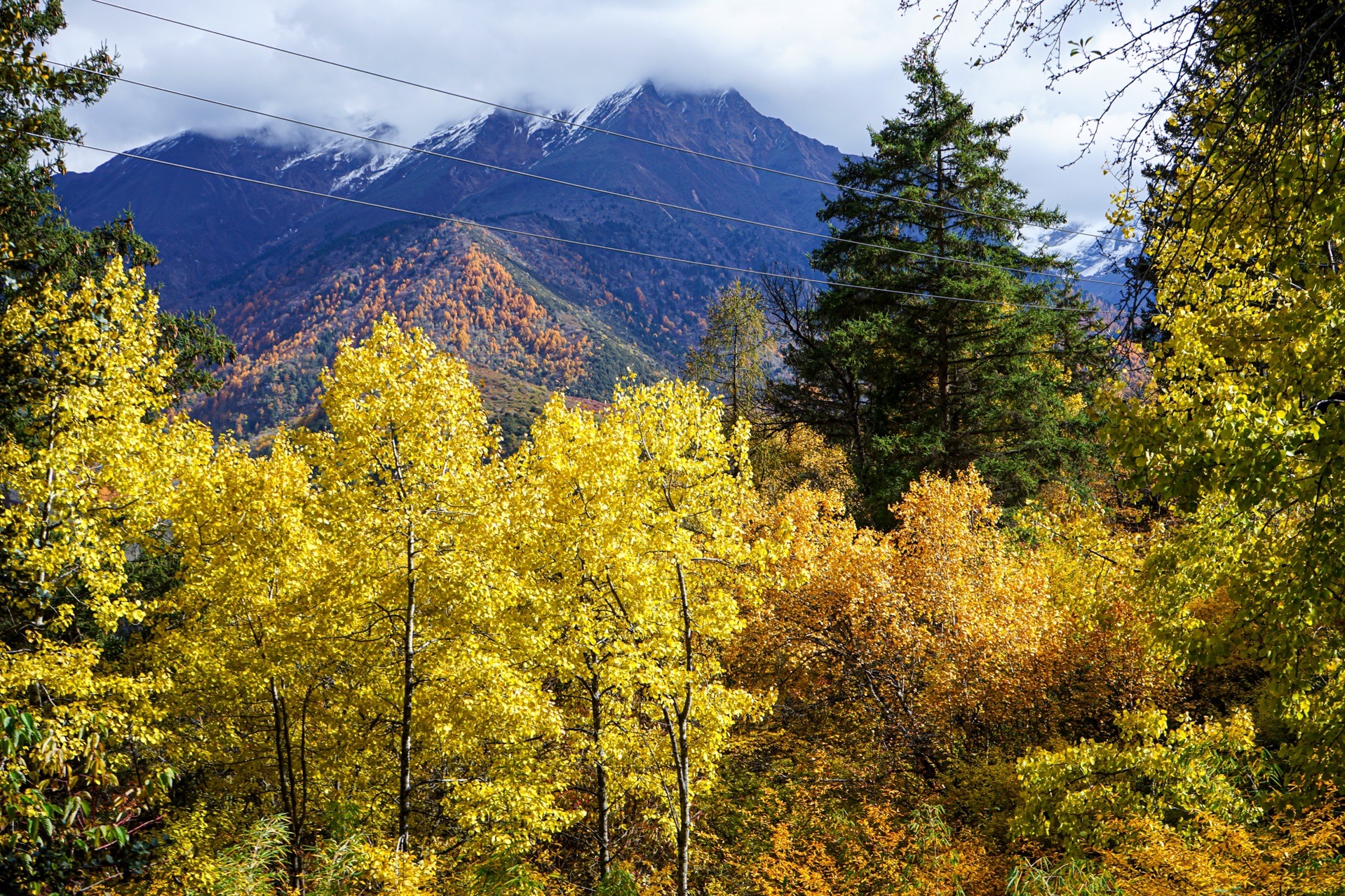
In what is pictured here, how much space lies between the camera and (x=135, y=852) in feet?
25.6


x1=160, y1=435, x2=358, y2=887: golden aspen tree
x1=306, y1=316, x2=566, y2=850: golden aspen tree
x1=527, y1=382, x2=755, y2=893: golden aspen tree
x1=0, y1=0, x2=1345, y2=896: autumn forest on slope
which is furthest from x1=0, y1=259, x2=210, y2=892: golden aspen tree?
x1=527, y1=382, x2=755, y2=893: golden aspen tree

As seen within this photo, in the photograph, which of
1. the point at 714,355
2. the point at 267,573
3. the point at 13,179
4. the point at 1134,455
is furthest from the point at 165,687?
the point at 714,355

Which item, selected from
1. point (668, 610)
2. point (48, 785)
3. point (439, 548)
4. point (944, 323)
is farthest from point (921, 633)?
point (48, 785)

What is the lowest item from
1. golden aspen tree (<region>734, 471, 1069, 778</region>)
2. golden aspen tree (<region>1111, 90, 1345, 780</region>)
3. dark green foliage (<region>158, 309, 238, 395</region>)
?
golden aspen tree (<region>734, 471, 1069, 778</region>)

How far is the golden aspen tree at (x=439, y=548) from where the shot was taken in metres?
10.6

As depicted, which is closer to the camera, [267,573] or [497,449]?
[267,573]

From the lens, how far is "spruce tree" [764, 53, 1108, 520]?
21375 millimetres

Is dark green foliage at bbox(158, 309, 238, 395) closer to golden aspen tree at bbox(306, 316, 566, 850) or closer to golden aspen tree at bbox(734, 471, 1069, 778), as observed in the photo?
golden aspen tree at bbox(306, 316, 566, 850)

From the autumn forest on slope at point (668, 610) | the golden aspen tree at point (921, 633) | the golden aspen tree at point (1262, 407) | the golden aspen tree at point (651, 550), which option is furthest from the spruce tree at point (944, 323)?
the golden aspen tree at point (1262, 407)

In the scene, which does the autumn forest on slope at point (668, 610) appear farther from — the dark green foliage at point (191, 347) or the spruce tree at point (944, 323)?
→ the spruce tree at point (944, 323)

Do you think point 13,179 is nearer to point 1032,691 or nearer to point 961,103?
point 1032,691

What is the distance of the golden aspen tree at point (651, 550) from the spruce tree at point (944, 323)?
465 inches

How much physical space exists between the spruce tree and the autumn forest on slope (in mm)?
1793

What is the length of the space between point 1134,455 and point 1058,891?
4301 mm
